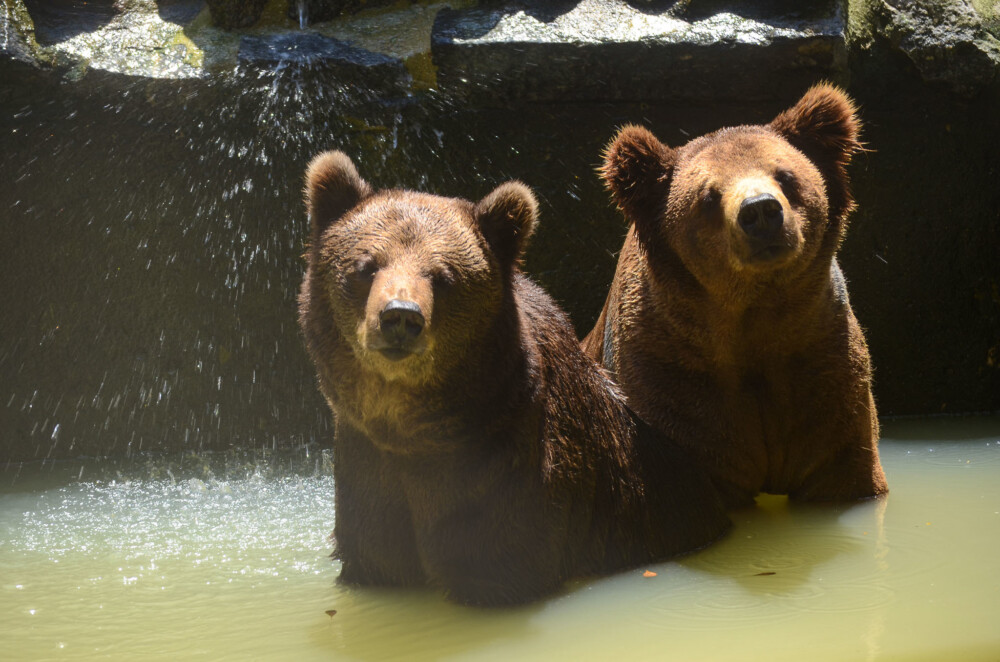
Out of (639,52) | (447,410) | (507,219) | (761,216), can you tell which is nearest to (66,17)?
(639,52)

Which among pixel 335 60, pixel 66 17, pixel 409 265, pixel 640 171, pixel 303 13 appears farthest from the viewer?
pixel 303 13

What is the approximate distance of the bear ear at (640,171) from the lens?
4.62 m

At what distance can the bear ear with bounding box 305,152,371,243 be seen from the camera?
3750 millimetres

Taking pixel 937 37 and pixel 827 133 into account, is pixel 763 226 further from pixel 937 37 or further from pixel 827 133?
pixel 937 37

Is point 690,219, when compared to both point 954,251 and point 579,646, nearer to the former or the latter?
point 579,646

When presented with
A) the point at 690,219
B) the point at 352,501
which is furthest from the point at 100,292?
the point at 690,219

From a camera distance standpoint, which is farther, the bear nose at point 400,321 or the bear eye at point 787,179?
the bear eye at point 787,179

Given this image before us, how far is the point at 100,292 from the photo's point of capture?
6488mm

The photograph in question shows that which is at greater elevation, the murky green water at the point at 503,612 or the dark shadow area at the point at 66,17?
the dark shadow area at the point at 66,17

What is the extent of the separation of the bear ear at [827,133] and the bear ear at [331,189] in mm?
2129

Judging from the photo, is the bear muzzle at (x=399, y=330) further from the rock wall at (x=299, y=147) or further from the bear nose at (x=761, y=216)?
the rock wall at (x=299, y=147)

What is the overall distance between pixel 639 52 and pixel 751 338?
8.49 ft

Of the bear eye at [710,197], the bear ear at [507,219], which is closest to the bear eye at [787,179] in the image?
the bear eye at [710,197]

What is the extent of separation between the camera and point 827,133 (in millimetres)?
4633
